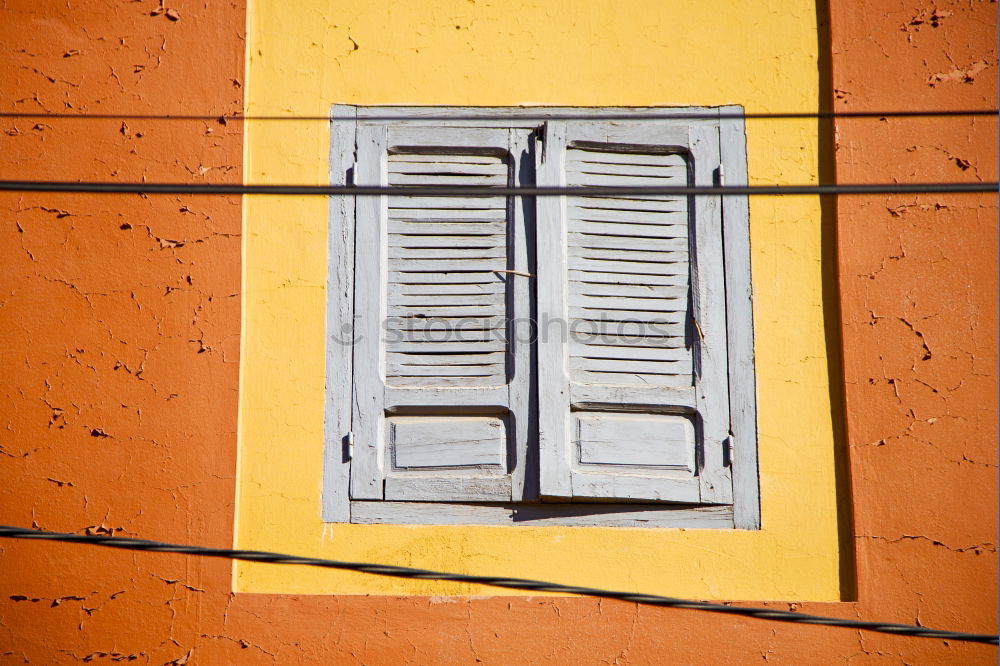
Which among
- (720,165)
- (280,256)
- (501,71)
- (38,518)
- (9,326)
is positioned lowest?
(38,518)

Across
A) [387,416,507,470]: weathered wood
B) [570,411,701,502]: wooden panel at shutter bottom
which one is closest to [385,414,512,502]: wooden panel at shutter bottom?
[387,416,507,470]: weathered wood

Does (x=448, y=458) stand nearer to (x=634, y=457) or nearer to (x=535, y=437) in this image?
(x=535, y=437)

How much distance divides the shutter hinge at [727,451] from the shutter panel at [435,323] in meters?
0.78

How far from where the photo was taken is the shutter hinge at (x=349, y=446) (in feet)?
12.8

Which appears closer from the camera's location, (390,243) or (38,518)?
(38,518)

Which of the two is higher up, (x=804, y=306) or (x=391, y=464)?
(x=804, y=306)

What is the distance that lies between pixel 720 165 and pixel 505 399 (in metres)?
1.29

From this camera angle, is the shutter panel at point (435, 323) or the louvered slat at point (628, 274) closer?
the shutter panel at point (435, 323)

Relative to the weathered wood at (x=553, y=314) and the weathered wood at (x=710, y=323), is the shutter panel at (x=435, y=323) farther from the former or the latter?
the weathered wood at (x=710, y=323)

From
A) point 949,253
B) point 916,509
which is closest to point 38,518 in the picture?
point 916,509

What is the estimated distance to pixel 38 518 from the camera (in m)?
3.76

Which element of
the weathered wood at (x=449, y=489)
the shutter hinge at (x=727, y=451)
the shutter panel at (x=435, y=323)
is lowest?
the weathered wood at (x=449, y=489)

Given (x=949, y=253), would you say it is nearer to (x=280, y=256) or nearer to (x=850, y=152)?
(x=850, y=152)

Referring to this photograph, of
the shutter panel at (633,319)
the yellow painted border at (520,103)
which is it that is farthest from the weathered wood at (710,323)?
the yellow painted border at (520,103)
